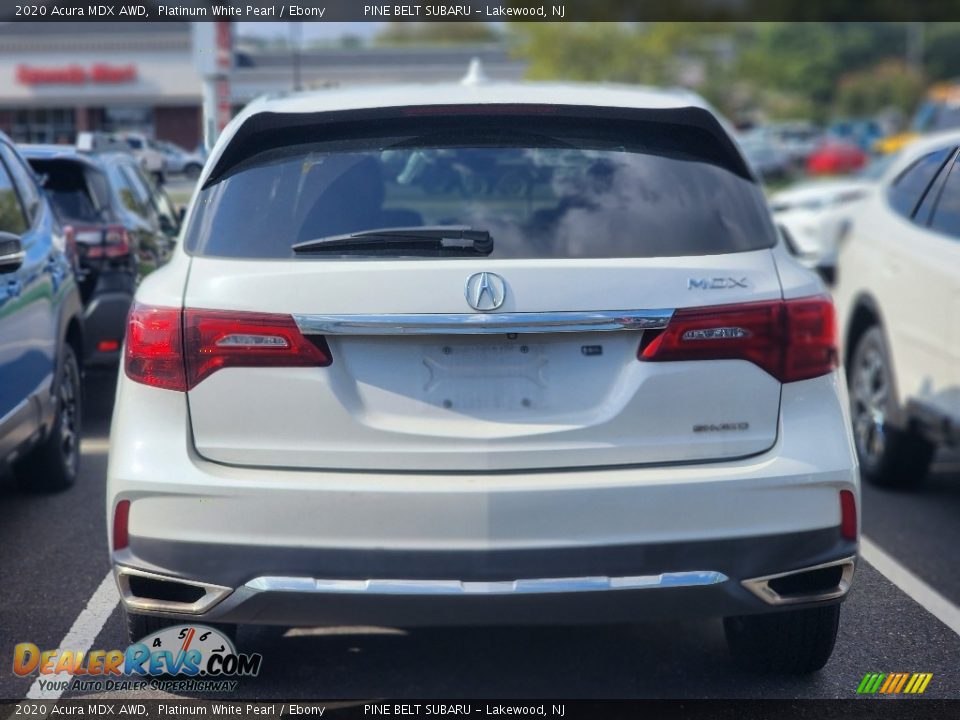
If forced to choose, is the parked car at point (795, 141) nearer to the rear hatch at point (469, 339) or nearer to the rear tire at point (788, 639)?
the rear tire at point (788, 639)

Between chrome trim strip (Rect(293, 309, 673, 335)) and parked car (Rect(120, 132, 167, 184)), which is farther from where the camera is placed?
parked car (Rect(120, 132, 167, 184))

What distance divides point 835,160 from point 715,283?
1662 inches

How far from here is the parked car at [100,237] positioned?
8.27 m

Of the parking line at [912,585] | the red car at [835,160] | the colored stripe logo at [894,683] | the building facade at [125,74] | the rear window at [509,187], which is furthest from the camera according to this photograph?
the red car at [835,160]

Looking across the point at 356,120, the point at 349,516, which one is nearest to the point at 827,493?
the point at 349,516

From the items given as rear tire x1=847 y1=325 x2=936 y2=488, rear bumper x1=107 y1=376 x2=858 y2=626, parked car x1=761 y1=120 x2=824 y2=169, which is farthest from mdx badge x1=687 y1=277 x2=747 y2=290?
parked car x1=761 y1=120 x2=824 y2=169

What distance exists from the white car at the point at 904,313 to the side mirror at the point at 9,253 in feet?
12.8

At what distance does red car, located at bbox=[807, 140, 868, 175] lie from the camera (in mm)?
44125

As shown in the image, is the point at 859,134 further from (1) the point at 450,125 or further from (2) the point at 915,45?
(2) the point at 915,45

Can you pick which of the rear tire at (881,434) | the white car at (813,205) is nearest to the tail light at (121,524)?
the rear tire at (881,434)

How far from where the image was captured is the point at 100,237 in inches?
329

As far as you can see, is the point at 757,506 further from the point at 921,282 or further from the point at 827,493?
the point at 921,282

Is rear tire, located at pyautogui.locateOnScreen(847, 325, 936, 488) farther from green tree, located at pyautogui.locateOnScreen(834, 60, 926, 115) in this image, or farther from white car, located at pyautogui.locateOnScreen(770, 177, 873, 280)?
green tree, located at pyautogui.locateOnScreen(834, 60, 926, 115)

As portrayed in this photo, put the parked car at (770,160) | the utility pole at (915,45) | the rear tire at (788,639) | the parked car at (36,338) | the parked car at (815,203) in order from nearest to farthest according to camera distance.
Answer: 1. the rear tire at (788,639)
2. the parked car at (36,338)
3. the parked car at (815,203)
4. the parked car at (770,160)
5. the utility pole at (915,45)
